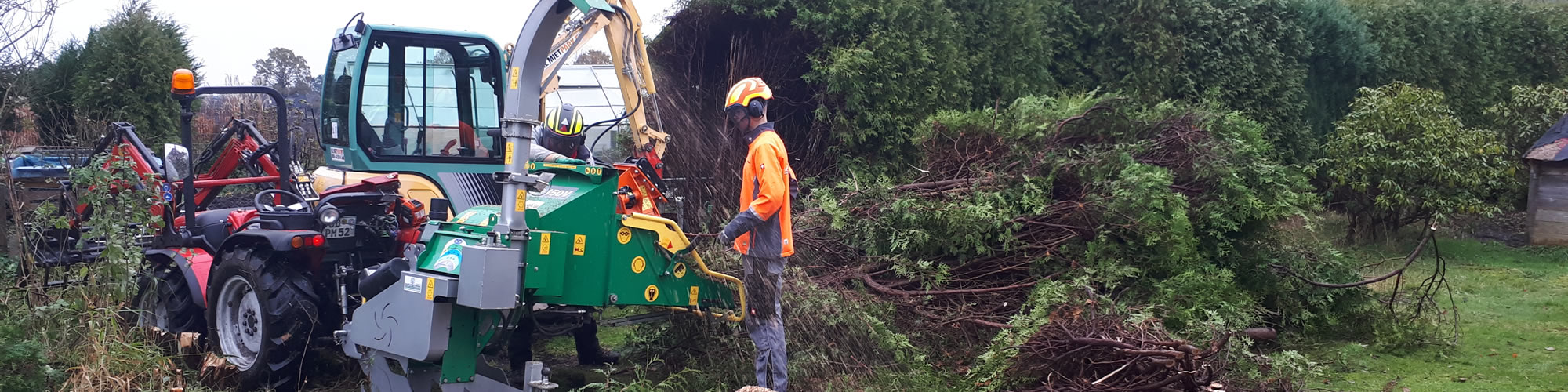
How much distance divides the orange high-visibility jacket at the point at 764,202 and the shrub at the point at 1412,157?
9.90 m

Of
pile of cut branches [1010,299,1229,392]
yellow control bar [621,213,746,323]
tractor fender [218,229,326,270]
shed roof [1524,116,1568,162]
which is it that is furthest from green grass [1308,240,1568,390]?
tractor fender [218,229,326,270]

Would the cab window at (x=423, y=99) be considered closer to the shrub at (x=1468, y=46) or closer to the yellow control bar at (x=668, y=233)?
the yellow control bar at (x=668, y=233)

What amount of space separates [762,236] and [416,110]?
10.0ft

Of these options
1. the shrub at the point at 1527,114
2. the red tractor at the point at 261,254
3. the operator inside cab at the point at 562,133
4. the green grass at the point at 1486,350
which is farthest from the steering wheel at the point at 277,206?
the shrub at the point at 1527,114

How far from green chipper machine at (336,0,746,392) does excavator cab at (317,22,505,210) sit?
2.04 metres

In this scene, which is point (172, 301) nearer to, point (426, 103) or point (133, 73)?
point (426, 103)

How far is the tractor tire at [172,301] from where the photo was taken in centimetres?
670

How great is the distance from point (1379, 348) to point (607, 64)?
9.91m

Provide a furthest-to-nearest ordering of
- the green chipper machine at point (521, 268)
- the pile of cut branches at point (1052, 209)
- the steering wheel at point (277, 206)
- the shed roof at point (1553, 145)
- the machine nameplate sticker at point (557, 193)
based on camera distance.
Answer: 1. the shed roof at point (1553, 145)
2. the pile of cut branches at point (1052, 209)
3. the steering wheel at point (277, 206)
4. the machine nameplate sticker at point (557, 193)
5. the green chipper machine at point (521, 268)

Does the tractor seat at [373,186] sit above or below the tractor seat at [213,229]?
above

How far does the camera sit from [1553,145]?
13164 millimetres

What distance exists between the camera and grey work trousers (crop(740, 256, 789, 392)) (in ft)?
17.8

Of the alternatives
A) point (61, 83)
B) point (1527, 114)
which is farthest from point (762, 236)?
point (1527, 114)

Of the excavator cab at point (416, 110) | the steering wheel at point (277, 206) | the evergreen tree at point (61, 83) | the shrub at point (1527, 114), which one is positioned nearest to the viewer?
the steering wheel at point (277, 206)
